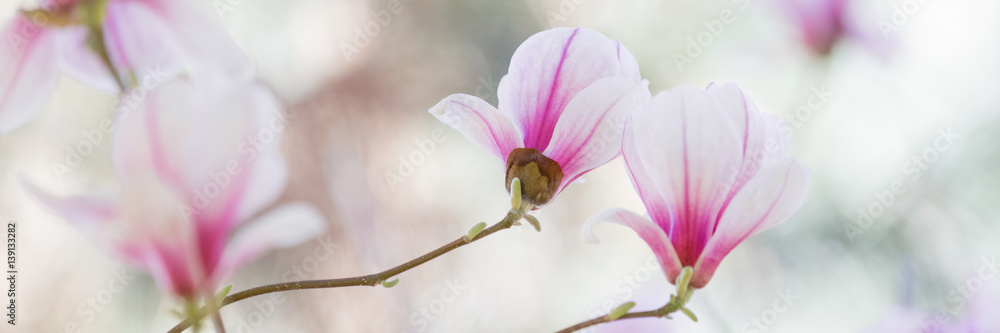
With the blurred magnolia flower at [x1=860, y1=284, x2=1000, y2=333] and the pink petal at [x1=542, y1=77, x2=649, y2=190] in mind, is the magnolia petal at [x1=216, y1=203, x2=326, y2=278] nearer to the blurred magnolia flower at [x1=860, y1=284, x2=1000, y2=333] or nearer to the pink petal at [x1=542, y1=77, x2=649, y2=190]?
the pink petal at [x1=542, y1=77, x2=649, y2=190]

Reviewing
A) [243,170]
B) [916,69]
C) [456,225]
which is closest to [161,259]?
[243,170]

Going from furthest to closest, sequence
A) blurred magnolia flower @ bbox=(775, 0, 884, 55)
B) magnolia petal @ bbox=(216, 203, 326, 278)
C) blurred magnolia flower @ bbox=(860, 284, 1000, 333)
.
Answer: blurred magnolia flower @ bbox=(775, 0, 884, 55)
blurred magnolia flower @ bbox=(860, 284, 1000, 333)
magnolia petal @ bbox=(216, 203, 326, 278)

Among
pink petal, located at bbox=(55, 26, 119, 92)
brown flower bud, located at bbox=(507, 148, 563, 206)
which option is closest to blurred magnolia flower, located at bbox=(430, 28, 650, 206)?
brown flower bud, located at bbox=(507, 148, 563, 206)

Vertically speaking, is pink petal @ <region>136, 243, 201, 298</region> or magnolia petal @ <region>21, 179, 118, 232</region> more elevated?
magnolia petal @ <region>21, 179, 118, 232</region>

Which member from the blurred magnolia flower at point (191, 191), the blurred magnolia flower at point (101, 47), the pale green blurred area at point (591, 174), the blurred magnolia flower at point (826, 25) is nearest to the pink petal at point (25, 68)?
the blurred magnolia flower at point (101, 47)

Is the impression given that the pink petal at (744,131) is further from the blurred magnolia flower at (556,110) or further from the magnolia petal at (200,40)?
the magnolia petal at (200,40)

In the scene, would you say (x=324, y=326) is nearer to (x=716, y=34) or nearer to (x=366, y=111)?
(x=366, y=111)

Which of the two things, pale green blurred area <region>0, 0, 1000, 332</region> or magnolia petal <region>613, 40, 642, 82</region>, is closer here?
magnolia petal <region>613, 40, 642, 82</region>
